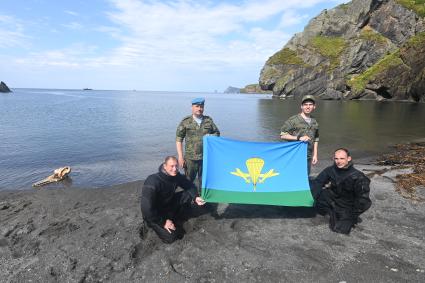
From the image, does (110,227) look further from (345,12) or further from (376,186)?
(345,12)

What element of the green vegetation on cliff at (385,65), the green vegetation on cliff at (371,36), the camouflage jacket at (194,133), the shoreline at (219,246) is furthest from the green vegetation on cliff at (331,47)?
the shoreline at (219,246)

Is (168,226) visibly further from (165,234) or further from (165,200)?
(165,200)

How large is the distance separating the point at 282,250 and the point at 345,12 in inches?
4625

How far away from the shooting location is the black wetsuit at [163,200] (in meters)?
6.10

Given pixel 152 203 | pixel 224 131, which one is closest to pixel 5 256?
pixel 152 203

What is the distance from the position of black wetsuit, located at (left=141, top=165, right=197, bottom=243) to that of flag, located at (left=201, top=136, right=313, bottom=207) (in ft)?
1.79

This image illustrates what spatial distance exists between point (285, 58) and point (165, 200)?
10230cm

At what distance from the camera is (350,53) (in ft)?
298

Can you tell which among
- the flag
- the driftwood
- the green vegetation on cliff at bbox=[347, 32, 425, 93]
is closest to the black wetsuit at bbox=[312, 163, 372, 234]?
the flag

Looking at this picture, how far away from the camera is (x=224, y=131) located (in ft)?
97.9

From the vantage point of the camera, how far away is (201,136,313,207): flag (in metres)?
7.01

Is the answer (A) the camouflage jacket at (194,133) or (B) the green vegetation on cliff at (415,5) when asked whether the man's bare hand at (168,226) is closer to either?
(A) the camouflage jacket at (194,133)

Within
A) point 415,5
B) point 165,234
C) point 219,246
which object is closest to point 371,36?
point 415,5

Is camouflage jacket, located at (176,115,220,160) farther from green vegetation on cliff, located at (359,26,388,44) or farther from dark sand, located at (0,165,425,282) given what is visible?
green vegetation on cliff, located at (359,26,388,44)
